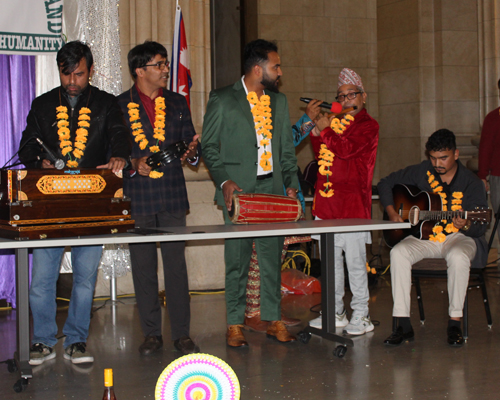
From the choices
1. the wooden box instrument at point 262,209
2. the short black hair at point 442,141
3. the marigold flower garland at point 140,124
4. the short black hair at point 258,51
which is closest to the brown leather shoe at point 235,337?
the wooden box instrument at point 262,209

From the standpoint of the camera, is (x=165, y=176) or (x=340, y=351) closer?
(x=340, y=351)

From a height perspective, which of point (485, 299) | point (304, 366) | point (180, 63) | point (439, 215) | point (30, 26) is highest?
point (30, 26)

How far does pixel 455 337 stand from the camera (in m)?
4.14

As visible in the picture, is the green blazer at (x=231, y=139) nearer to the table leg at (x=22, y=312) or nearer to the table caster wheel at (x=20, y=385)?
the table leg at (x=22, y=312)

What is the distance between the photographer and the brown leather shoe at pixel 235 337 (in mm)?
4105

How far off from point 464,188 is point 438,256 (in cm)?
54

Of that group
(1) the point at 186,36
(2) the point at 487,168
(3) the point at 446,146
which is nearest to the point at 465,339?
(3) the point at 446,146

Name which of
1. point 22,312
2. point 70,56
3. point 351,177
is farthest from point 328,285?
point 70,56

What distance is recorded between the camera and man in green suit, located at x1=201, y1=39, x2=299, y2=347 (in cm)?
416

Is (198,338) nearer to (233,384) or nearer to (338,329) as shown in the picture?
(338,329)

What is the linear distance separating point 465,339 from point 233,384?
2.54m

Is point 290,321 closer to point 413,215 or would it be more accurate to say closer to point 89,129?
point 413,215

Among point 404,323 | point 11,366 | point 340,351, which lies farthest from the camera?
point 404,323

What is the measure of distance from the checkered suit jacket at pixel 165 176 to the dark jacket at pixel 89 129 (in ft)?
0.62
